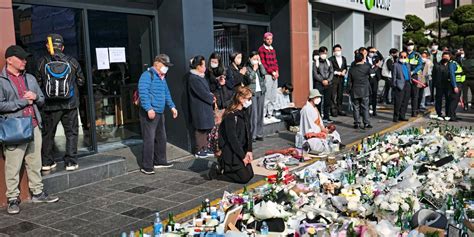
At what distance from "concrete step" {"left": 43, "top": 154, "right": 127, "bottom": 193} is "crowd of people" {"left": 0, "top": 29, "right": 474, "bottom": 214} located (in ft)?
0.53

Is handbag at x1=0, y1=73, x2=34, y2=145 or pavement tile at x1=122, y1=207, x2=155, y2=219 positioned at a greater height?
handbag at x1=0, y1=73, x2=34, y2=145

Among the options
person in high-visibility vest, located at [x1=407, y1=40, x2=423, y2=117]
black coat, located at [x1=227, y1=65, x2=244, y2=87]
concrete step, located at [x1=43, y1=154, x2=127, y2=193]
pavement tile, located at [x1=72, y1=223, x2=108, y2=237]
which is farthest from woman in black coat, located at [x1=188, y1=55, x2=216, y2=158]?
person in high-visibility vest, located at [x1=407, y1=40, x2=423, y2=117]

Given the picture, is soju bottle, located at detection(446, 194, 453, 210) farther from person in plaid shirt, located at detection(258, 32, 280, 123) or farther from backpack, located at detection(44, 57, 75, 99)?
person in plaid shirt, located at detection(258, 32, 280, 123)

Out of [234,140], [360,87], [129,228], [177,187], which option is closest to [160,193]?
[177,187]

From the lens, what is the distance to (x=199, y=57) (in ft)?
29.6

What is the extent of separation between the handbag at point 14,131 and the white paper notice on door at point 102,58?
3.31m

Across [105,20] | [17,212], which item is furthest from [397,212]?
[105,20]

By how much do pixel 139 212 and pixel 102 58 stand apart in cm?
409

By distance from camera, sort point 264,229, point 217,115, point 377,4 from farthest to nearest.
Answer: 1. point 377,4
2. point 217,115
3. point 264,229

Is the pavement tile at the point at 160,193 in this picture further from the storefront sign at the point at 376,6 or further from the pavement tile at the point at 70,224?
the storefront sign at the point at 376,6

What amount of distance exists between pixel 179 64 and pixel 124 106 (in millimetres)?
1476

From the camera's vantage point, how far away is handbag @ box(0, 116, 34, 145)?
5781mm

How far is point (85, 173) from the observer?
7.28 m

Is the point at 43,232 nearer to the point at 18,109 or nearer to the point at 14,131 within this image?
the point at 14,131
